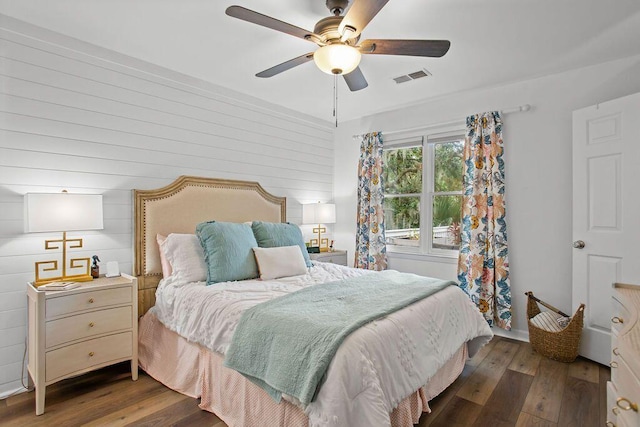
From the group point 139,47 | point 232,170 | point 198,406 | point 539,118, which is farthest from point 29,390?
point 539,118

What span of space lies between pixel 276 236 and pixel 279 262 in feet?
1.27

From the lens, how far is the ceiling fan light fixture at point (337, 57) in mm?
1995

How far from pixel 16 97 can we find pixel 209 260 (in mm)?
1742

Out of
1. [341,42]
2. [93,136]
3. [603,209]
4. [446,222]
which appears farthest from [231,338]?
[603,209]

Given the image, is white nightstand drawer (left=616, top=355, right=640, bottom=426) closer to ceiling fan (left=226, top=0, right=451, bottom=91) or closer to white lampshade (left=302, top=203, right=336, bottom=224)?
ceiling fan (left=226, top=0, right=451, bottom=91)

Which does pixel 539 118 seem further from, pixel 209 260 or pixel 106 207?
pixel 106 207

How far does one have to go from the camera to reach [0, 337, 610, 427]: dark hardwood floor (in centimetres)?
209

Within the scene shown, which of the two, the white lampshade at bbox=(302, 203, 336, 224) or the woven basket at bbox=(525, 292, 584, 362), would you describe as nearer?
the woven basket at bbox=(525, 292, 584, 362)

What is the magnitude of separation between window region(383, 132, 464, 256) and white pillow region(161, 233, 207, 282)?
252 centimetres

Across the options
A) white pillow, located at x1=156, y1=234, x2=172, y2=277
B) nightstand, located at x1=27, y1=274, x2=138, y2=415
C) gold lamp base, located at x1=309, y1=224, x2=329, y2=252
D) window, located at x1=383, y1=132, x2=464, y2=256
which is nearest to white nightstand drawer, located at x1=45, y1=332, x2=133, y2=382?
nightstand, located at x1=27, y1=274, x2=138, y2=415

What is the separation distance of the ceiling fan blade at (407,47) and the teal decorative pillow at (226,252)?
1.74 m

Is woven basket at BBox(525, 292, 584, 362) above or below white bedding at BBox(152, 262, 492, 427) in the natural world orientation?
below

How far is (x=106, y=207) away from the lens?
110 inches

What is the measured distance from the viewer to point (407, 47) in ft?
6.73
